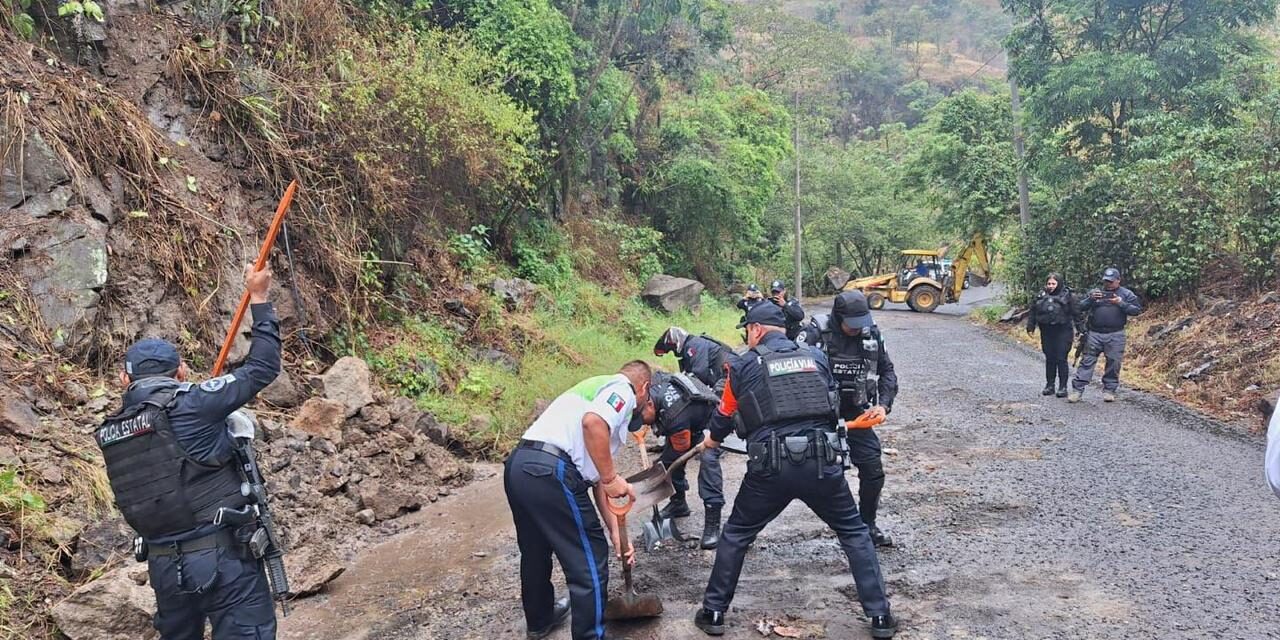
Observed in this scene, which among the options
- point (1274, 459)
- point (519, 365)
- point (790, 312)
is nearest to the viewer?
point (1274, 459)

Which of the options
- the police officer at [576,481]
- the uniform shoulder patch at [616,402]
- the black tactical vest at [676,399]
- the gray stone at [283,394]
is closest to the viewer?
the police officer at [576,481]

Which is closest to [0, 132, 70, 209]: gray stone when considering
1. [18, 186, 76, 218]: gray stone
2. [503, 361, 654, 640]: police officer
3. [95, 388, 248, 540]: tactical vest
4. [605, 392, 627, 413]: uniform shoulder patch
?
[18, 186, 76, 218]: gray stone

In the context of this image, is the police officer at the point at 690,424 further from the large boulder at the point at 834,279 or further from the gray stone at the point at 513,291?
the large boulder at the point at 834,279

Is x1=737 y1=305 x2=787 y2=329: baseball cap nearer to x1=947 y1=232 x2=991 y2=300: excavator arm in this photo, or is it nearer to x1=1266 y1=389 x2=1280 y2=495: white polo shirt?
x1=1266 y1=389 x2=1280 y2=495: white polo shirt

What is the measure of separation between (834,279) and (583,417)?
35.7m

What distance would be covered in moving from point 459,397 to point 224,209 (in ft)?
10.0

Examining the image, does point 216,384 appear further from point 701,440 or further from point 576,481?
point 701,440

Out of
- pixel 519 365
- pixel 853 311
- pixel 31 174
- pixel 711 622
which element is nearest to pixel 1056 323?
pixel 853 311

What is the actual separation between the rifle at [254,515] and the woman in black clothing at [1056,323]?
30.8 ft

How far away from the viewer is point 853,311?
17.4 feet

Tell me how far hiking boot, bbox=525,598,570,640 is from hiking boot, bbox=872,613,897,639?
1632 mm

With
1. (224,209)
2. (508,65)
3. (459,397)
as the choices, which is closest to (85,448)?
(224,209)

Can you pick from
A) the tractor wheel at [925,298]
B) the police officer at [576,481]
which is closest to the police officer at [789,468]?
the police officer at [576,481]

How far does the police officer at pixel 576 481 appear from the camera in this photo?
3.64 metres
